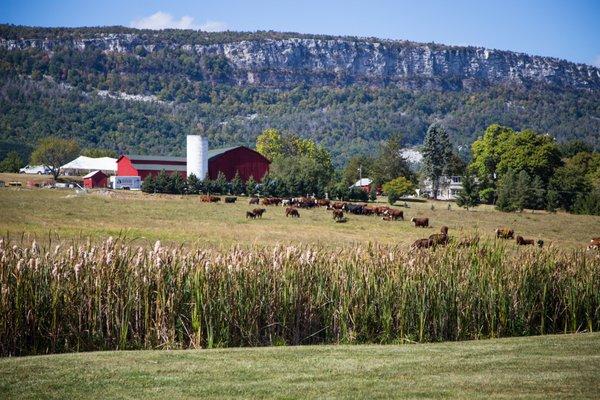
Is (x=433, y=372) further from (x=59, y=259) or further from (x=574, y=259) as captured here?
(x=574, y=259)

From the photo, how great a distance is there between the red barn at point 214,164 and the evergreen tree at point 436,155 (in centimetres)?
2949

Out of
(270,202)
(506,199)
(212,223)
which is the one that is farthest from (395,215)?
(506,199)

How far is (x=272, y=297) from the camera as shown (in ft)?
51.5

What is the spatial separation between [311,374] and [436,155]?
369ft

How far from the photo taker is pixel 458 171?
124m

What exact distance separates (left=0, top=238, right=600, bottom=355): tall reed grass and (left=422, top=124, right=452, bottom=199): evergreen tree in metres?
103

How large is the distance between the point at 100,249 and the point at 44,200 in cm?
4452

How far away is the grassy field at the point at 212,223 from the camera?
38562 mm

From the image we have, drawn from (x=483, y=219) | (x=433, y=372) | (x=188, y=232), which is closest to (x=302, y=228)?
(x=188, y=232)

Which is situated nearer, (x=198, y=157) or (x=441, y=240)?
(x=441, y=240)

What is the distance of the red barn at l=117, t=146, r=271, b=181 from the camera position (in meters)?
93.6

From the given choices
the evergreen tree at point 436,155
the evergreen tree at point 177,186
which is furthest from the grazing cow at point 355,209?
the evergreen tree at point 436,155

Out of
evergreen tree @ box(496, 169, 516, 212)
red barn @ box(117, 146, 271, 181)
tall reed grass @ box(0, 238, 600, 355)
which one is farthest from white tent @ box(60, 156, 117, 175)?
tall reed grass @ box(0, 238, 600, 355)

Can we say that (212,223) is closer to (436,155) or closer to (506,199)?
(506,199)
